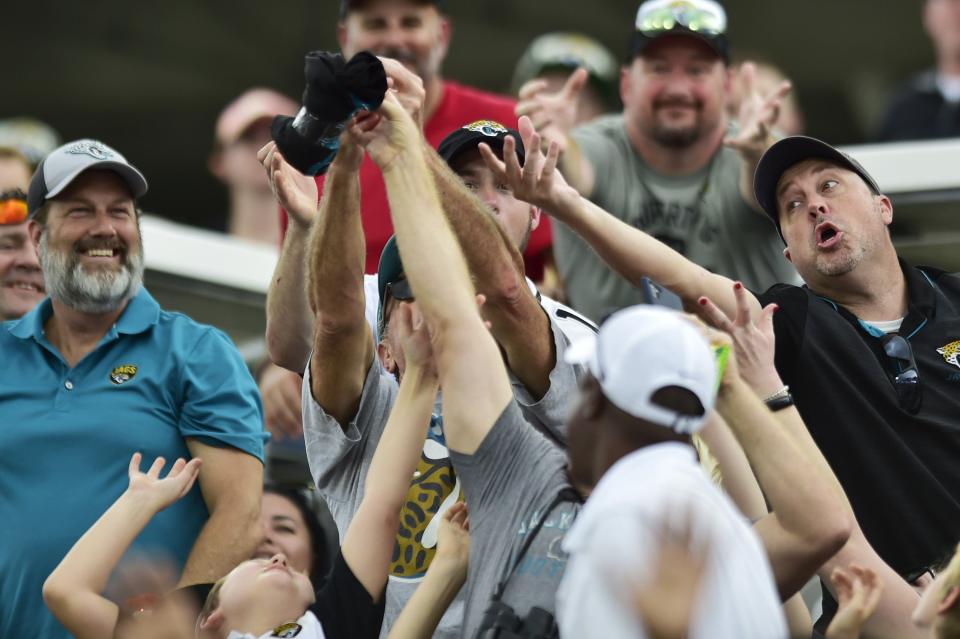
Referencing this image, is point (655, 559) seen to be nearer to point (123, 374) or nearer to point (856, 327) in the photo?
point (856, 327)

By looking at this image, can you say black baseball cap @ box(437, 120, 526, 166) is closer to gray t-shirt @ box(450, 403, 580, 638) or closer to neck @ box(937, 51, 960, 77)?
gray t-shirt @ box(450, 403, 580, 638)

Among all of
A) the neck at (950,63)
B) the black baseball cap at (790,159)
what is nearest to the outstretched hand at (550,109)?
the black baseball cap at (790,159)

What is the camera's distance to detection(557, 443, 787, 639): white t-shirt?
373cm

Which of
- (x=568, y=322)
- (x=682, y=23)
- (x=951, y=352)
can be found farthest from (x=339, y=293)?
(x=682, y=23)

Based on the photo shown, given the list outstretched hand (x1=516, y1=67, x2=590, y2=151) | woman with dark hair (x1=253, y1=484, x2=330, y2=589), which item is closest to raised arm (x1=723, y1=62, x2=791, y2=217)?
outstretched hand (x1=516, y1=67, x2=590, y2=151)

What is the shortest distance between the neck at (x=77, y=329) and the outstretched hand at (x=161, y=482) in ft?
2.38

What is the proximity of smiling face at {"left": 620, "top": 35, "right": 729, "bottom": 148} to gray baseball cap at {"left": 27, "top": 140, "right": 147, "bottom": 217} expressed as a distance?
206 centimetres

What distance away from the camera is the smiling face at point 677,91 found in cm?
731

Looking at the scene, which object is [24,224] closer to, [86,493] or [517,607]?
[86,493]

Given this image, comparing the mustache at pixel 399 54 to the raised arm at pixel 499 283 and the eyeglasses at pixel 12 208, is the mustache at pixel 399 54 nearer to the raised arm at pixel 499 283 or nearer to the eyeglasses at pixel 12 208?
the eyeglasses at pixel 12 208

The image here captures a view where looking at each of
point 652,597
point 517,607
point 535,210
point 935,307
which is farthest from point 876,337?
point 652,597

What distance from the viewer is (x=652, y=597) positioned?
3711 mm

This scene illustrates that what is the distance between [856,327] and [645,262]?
0.67 m

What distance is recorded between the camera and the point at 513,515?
14.9 feet
